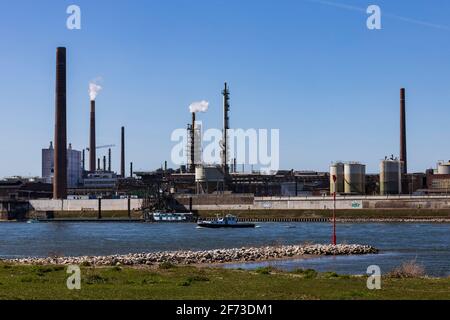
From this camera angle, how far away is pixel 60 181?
170 m

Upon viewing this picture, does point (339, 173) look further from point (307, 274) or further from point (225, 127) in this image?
point (307, 274)

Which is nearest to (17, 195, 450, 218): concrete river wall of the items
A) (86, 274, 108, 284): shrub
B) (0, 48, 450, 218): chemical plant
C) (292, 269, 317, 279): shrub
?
(0, 48, 450, 218): chemical plant

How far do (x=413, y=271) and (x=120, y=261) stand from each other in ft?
53.1

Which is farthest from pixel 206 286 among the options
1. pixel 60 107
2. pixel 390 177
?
pixel 390 177

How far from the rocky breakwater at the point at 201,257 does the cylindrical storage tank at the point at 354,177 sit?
113 m

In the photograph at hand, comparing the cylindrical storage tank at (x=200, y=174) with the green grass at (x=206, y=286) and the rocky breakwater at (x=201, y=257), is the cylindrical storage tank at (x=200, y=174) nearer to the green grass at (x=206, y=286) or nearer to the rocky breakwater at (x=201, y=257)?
the rocky breakwater at (x=201, y=257)

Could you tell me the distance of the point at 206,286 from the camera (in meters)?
27.9

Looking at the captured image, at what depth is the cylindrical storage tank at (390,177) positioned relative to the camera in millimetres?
168625

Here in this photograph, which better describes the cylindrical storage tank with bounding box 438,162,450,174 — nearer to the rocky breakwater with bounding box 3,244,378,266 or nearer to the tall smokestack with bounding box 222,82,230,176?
the tall smokestack with bounding box 222,82,230,176

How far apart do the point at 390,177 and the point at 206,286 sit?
146589mm
